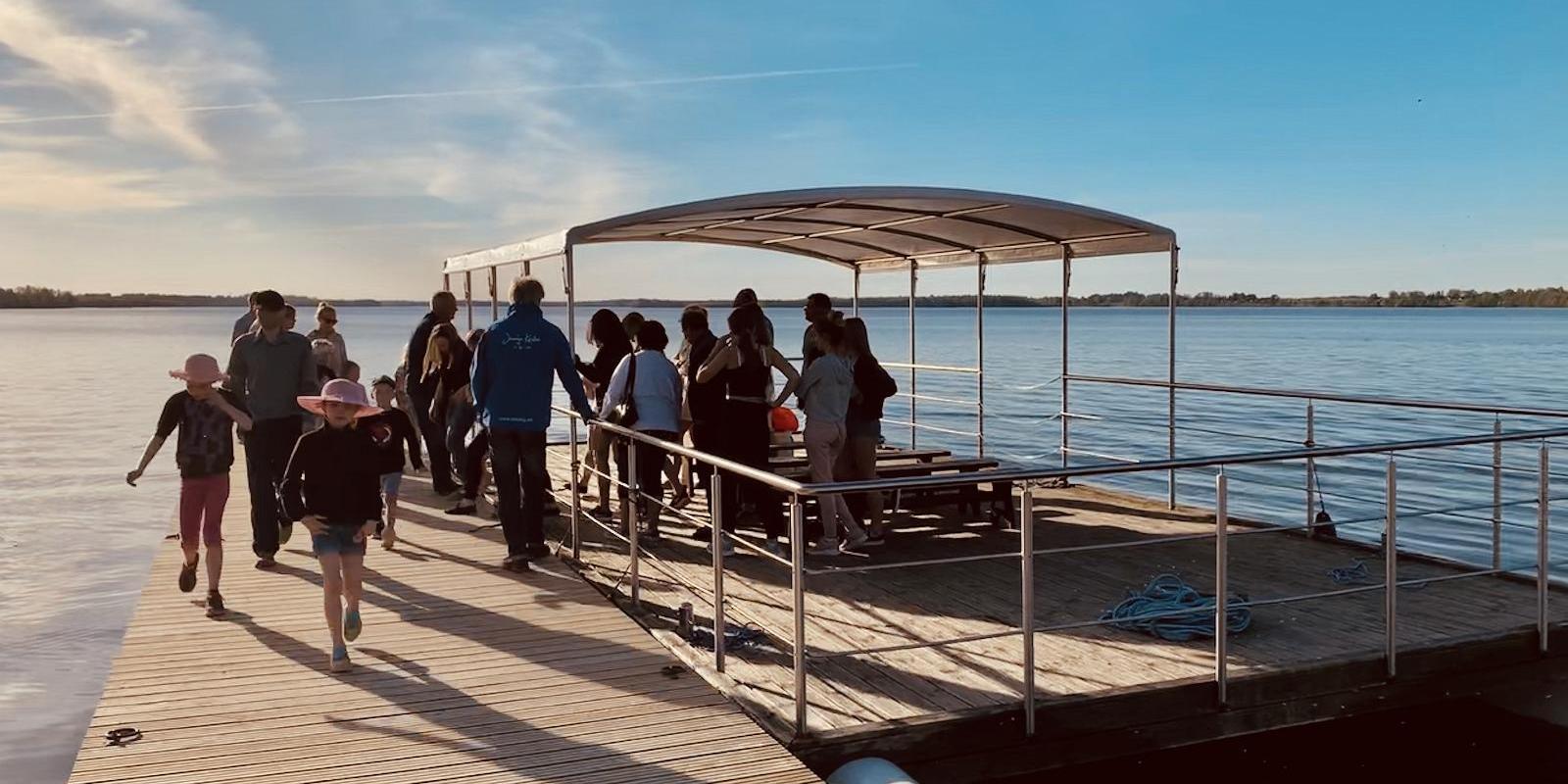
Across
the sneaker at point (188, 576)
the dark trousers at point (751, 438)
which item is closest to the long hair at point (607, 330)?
the dark trousers at point (751, 438)

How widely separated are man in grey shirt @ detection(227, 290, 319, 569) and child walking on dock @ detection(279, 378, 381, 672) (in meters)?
1.64

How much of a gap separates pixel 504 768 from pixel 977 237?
717cm

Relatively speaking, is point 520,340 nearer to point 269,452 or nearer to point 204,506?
point 269,452

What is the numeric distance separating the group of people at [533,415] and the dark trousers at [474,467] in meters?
0.50

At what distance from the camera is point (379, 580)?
7.34 meters

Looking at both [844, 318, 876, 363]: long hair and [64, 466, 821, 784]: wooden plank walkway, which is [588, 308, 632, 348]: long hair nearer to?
[844, 318, 876, 363]: long hair

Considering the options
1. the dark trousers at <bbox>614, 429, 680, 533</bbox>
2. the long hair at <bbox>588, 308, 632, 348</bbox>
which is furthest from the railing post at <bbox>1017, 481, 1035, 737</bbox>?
the long hair at <bbox>588, 308, 632, 348</bbox>

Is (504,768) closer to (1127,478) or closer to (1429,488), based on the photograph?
(1127,478)

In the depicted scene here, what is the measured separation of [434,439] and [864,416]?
4134mm

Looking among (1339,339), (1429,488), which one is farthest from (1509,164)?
(1429,488)

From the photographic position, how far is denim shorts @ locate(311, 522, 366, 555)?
5.48m

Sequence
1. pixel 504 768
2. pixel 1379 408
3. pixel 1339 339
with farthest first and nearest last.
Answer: pixel 1339 339
pixel 1379 408
pixel 504 768

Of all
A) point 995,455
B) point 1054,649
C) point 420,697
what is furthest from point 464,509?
point 995,455

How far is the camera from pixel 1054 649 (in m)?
5.81
